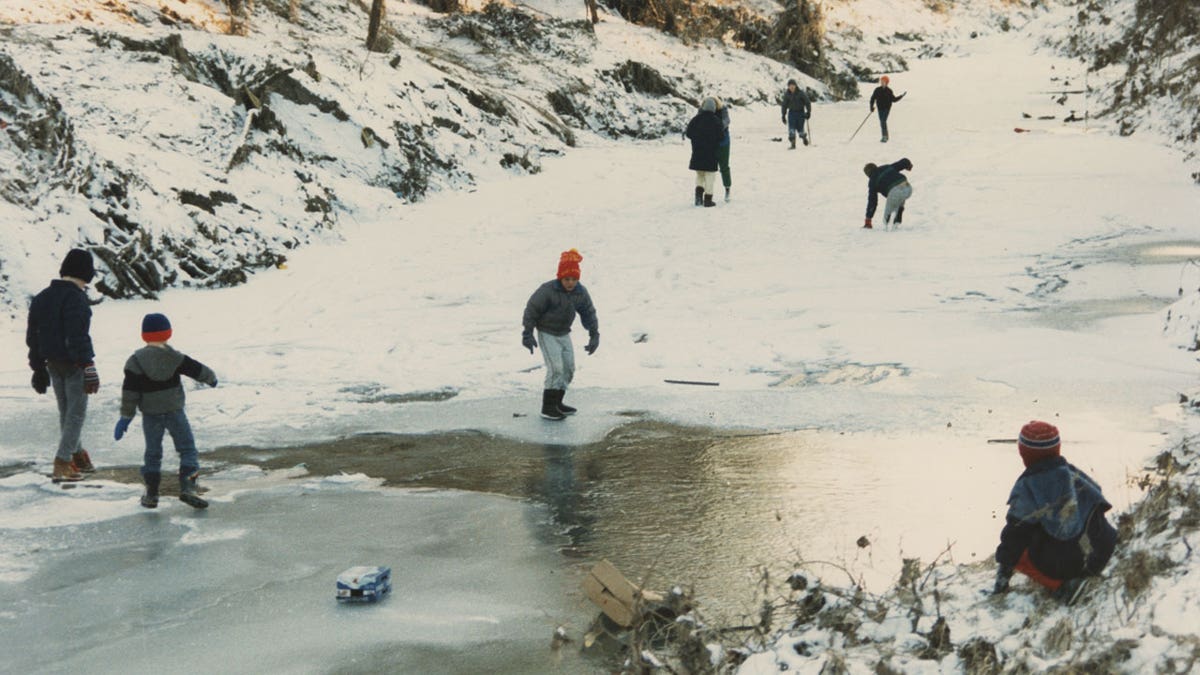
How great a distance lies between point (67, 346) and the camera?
8.39 m

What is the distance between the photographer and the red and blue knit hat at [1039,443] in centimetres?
507

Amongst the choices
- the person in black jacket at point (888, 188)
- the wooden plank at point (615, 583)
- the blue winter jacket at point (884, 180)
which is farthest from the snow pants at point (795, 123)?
the wooden plank at point (615, 583)

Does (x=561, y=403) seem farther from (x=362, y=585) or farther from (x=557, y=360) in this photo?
(x=362, y=585)

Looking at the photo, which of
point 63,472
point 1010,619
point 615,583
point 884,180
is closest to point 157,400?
point 63,472

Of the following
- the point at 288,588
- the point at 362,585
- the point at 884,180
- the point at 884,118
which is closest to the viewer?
the point at 362,585

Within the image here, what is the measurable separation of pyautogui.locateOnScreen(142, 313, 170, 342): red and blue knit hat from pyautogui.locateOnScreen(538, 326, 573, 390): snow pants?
11.3 ft

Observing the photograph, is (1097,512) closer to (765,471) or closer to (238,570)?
(765,471)

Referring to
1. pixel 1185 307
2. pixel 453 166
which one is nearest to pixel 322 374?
pixel 1185 307

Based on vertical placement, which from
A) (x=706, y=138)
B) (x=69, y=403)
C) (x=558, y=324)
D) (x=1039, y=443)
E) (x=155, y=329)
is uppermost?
(x=706, y=138)

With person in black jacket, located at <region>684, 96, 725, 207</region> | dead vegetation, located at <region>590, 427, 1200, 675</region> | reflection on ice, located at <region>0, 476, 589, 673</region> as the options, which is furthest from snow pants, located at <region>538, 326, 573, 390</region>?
person in black jacket, located at <region>684, 96, 725, 207</region>

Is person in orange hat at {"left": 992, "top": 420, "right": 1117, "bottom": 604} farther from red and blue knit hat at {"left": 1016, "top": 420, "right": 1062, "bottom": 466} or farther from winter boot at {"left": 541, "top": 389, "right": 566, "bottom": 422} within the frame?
winter boot at {"left": 541, "top": 389, "right": 566, "bottom": 422}

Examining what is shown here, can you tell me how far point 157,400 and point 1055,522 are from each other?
19.7 feet

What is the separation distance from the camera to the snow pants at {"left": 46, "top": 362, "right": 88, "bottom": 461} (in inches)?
329

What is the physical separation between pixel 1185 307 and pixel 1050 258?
457 cm
